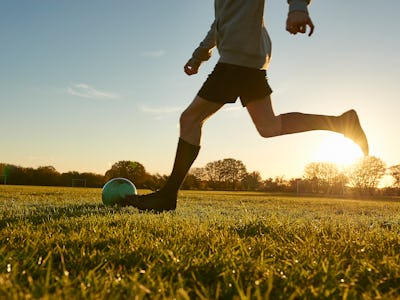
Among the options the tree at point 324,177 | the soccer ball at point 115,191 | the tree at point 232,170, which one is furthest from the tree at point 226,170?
the soccer ball at point 115,191

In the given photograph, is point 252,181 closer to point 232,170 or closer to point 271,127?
point 232,170

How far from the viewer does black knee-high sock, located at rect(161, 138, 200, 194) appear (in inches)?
190

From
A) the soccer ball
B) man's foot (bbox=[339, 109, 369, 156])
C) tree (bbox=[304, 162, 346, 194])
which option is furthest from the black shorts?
tree (bbox=[304, 162, 346, 194])

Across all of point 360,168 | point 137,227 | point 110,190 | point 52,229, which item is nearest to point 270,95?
point 137,227

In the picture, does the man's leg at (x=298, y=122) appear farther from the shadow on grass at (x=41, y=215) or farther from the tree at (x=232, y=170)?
the tree at (x=232, y=170)

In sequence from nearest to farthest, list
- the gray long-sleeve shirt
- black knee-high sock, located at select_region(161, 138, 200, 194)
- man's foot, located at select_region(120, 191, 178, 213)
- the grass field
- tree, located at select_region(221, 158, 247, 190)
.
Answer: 1. the grass field
2. the gray long-sleeve shirt
3. black knee-high sock, located at select_region(161, 138, 200, 194)
4. man's foot, located at select_region(120, 191, 178, 213)
5. tree, located at select_region(221, 158, 247, 190)

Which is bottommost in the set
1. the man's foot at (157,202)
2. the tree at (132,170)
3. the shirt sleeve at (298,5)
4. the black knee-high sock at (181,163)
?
the man's foot at (157,202)

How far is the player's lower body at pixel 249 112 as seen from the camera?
13.7ft

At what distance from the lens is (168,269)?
87.4 inches

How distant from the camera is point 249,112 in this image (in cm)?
441

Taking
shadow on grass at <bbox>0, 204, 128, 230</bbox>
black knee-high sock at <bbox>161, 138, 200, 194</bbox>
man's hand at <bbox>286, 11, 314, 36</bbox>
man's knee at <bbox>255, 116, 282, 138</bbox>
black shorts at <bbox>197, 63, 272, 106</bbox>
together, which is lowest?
shadow on grass at <bbox>0, 204, 128, 230</bbox>

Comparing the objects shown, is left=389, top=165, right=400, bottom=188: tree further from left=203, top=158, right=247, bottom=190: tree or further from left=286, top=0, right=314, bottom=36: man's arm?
left=286, top=0, right=314, bottom=36: man's arm

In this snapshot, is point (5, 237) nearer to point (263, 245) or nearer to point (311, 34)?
point (263, 245)

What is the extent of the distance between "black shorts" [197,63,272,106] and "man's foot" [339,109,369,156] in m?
0.91
